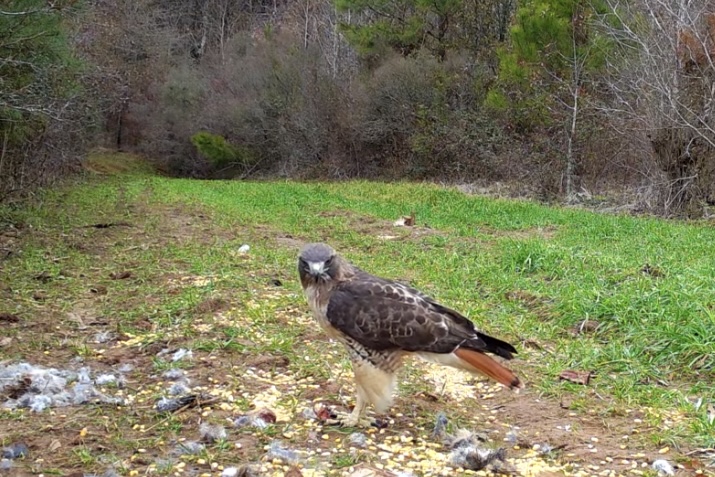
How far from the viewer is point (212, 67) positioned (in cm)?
3222

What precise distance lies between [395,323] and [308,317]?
7.34 feet

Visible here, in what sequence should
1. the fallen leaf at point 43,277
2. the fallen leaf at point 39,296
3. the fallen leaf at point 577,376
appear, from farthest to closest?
the fallen leaf at point 43,277
the fallen leaf at point 39,296
the fallen leaf at point 577,376

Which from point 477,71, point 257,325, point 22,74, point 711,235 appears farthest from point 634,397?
point 477,71

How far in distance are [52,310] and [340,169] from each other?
20229 mm

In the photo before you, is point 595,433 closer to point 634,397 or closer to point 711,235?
point 634,397

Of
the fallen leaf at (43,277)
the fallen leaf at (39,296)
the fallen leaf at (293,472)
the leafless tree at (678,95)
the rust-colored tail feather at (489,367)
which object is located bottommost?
the fallen leaf at (43,277)

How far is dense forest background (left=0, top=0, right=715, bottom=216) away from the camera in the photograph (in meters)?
13.0

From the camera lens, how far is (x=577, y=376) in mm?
4262

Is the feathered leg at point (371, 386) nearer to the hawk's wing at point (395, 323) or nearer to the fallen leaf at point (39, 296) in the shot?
the hawk's wing at point (395, 323)

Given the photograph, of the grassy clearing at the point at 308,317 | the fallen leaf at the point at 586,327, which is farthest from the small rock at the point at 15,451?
the fallen leaf at the point at 586,327

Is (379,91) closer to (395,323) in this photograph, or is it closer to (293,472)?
(395,323)

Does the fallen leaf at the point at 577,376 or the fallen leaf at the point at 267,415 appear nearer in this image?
the fallen leaf at the point at 267,415

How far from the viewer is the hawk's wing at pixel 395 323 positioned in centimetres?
336

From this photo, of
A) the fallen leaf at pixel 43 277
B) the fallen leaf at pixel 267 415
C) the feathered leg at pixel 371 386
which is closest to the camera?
the feathered leg at pixel 371 386
